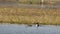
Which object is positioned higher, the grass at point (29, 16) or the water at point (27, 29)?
the grass at point (29, 16)

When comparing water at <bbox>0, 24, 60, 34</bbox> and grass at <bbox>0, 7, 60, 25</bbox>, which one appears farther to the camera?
grass at <bbox>0, 7, 60, 25</bbox>

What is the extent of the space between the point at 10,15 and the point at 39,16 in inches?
27.9

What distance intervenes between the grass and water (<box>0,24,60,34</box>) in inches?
5.1

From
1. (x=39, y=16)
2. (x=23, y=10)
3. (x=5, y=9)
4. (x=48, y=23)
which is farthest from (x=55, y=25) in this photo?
(x=5, y=9)

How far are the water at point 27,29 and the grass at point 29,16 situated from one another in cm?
13

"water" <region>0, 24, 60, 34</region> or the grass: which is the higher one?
the grass

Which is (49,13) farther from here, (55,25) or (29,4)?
(29,4)

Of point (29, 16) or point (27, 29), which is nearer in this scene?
point (27, 29)

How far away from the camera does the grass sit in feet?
14.1

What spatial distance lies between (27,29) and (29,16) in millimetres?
369

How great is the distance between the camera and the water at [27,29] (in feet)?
13.4

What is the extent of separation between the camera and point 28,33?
4031mm

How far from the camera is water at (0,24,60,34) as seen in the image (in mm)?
4070

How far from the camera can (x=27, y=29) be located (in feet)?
13.6
